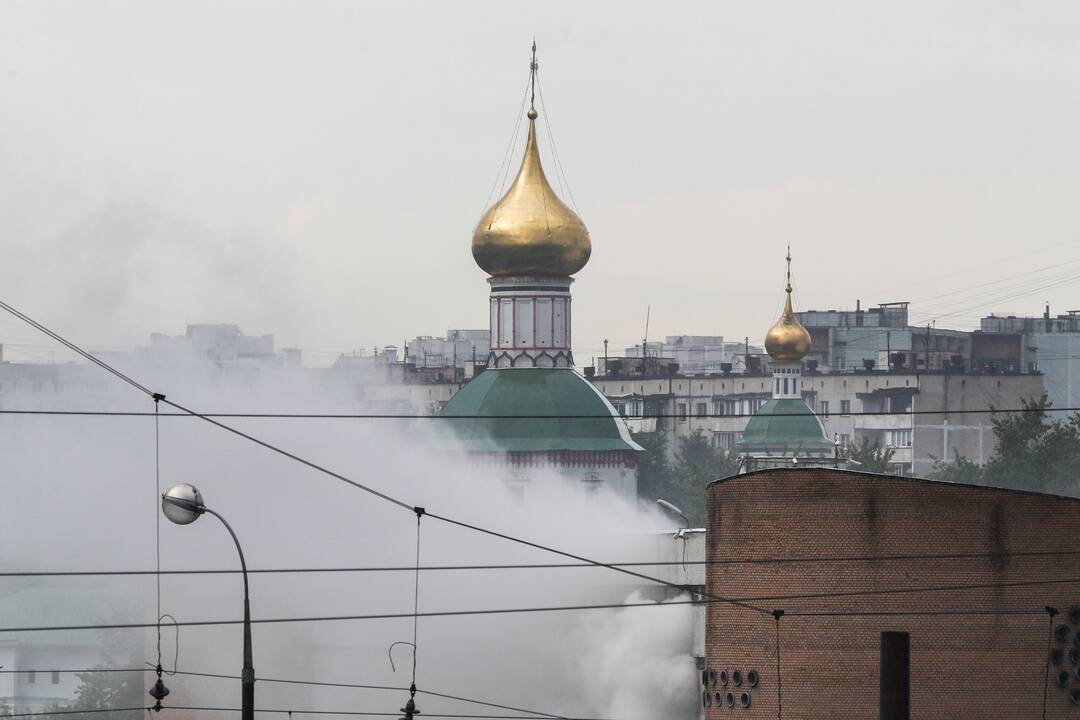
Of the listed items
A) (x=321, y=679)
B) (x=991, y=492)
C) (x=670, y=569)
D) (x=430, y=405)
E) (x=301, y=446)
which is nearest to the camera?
(x=991, y=492)

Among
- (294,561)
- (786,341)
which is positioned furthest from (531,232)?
(786,341)

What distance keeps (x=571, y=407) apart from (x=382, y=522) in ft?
38.5

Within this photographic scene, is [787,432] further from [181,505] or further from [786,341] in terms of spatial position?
[181,505]

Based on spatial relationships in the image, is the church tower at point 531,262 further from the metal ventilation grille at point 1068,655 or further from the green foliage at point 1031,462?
the metal ventilation grille at point 1068,655

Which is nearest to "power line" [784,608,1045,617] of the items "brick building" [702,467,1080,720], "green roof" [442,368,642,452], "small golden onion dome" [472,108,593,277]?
"brick building" [702,467,1080,720]

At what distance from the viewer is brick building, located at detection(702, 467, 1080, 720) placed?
145 ft

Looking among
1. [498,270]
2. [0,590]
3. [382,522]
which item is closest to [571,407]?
[498,270]

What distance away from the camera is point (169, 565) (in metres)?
66.0

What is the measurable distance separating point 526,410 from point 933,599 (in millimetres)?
34515

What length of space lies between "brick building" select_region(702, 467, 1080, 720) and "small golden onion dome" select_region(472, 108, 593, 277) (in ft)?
115

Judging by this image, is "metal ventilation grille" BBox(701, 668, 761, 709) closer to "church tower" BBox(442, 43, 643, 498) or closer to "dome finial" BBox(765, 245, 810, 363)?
"church tower" BBox(442, 43, 643, 498)

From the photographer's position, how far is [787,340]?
10206cm

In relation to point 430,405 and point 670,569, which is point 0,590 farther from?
point 430,405

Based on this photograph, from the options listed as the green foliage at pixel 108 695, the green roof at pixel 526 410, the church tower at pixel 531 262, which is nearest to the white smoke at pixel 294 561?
the green foliage at pixel 108 695
